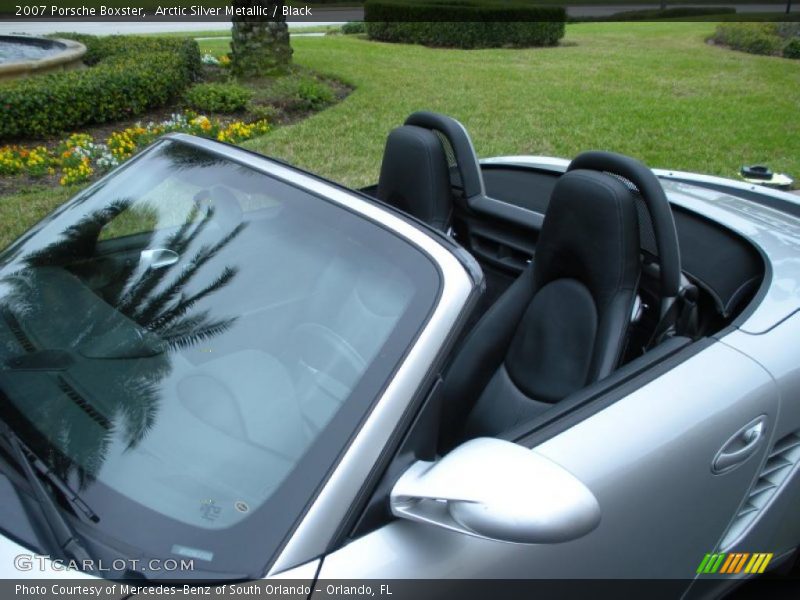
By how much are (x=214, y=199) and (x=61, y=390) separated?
26.0 inches

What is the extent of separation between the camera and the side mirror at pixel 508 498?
1.28 meters

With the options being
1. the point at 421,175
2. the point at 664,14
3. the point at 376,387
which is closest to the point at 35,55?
the point at 421,175

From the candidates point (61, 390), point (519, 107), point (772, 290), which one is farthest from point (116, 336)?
point (519, 107)

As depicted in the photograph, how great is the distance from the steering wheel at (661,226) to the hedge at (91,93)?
270 inches

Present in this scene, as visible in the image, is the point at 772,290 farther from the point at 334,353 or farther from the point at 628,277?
the point at 334,353

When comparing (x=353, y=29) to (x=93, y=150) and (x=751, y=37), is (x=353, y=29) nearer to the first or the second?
(x=751, y=37)

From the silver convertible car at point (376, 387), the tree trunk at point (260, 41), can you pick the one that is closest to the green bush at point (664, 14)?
the tree trunk at point (260, 41)

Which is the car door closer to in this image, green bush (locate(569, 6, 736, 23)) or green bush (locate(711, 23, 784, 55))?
green bush (locate(711, 23, 784, 55))

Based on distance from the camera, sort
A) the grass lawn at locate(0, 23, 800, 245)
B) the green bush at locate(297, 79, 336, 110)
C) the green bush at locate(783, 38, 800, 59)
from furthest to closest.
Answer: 1. the green bush at locate(783, 38, 800, 59)
2. the green bush at locate(297, 79, 336, 110)
3. the grass lawn at locate(0, 23, 800, 245)

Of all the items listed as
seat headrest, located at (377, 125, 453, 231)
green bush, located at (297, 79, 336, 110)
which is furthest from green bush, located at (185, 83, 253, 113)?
seat headrest, located at (377, 125, 453, 231)

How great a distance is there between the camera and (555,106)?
9.55 metres

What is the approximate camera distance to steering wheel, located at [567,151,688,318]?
214 cm

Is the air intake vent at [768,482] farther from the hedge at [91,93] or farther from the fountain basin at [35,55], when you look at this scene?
the fountain basin at [35,55]

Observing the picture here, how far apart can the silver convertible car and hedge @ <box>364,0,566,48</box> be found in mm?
13943
